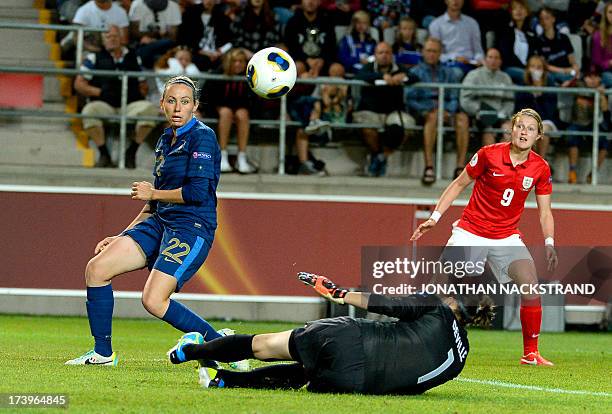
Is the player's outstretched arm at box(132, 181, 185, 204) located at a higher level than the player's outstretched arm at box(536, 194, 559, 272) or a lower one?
higher

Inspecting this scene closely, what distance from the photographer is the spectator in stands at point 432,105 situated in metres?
17.5

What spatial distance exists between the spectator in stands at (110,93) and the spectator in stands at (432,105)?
372 centimetres

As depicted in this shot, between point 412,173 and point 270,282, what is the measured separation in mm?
2816

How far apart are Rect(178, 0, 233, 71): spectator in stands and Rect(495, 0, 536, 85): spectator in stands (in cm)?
412

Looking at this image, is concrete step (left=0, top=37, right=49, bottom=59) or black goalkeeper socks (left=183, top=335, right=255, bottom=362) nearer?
black goalkeeper socks (left=183, top=335, right=255, bottom=362)

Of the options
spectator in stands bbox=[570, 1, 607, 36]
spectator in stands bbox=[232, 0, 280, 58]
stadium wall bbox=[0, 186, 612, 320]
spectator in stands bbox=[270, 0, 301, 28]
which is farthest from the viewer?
spectator in stands bbox=[570, 1, 607, 36]

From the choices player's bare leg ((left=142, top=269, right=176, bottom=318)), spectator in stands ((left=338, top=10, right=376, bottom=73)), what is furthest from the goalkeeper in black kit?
spectator in stands ((left=338, top=10, right=376, bottom=73))

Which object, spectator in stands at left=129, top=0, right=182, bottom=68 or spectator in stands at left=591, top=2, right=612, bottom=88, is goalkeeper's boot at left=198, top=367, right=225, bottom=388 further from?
spectator in stands at left=591, top=2, right=612, bottom=88

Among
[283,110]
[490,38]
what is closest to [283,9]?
[283,110]

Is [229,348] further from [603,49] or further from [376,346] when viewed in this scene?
[603,49]

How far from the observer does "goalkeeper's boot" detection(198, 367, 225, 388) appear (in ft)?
26.3

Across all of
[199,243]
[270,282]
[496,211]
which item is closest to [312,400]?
[199,243]

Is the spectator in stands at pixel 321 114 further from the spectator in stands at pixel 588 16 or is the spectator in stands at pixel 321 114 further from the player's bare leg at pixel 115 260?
the player's bare leg at pixel 115 260

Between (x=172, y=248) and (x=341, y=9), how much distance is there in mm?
10478
